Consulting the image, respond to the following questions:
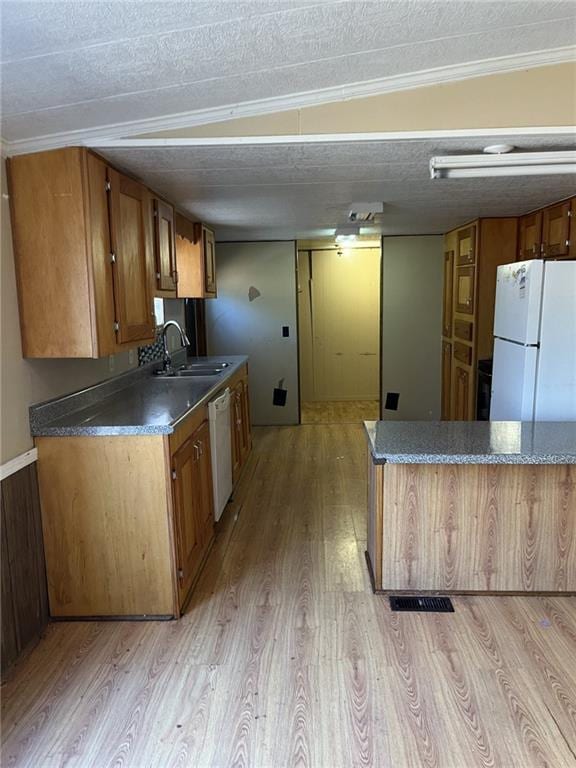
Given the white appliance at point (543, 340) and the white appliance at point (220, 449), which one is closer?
the white appliance at point (543, 340)

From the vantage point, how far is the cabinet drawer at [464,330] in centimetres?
455

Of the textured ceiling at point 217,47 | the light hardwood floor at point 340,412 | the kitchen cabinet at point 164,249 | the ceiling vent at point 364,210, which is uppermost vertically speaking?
the textured ceiling at point 217,47

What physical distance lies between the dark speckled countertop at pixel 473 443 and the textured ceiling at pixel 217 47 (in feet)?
4.94

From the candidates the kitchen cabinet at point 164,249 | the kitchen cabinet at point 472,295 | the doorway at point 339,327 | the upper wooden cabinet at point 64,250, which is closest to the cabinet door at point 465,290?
the kitchen cabinet at point 472,295

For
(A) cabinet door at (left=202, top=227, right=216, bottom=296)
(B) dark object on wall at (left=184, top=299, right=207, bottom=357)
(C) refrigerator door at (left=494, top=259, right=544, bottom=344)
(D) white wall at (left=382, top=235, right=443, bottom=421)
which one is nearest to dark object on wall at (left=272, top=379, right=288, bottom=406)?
(B) dark object on wall at (left=184, top=299, right=207, bottom=357)

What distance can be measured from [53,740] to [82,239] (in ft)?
5.93

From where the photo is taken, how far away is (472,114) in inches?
79.8

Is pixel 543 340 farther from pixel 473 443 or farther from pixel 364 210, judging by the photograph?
pixel 364 210

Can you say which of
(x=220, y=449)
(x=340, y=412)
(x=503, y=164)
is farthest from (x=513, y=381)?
(x=340, y=412)

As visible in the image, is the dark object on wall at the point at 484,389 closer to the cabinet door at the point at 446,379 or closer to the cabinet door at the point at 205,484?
the cabinet door at the point at 446,379

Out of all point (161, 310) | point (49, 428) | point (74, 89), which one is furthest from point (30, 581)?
point (161, 310)

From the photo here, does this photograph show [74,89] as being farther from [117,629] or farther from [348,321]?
[348,321]

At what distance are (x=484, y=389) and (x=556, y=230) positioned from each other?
1288mm

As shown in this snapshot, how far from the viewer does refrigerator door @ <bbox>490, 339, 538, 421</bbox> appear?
299 centimetres
